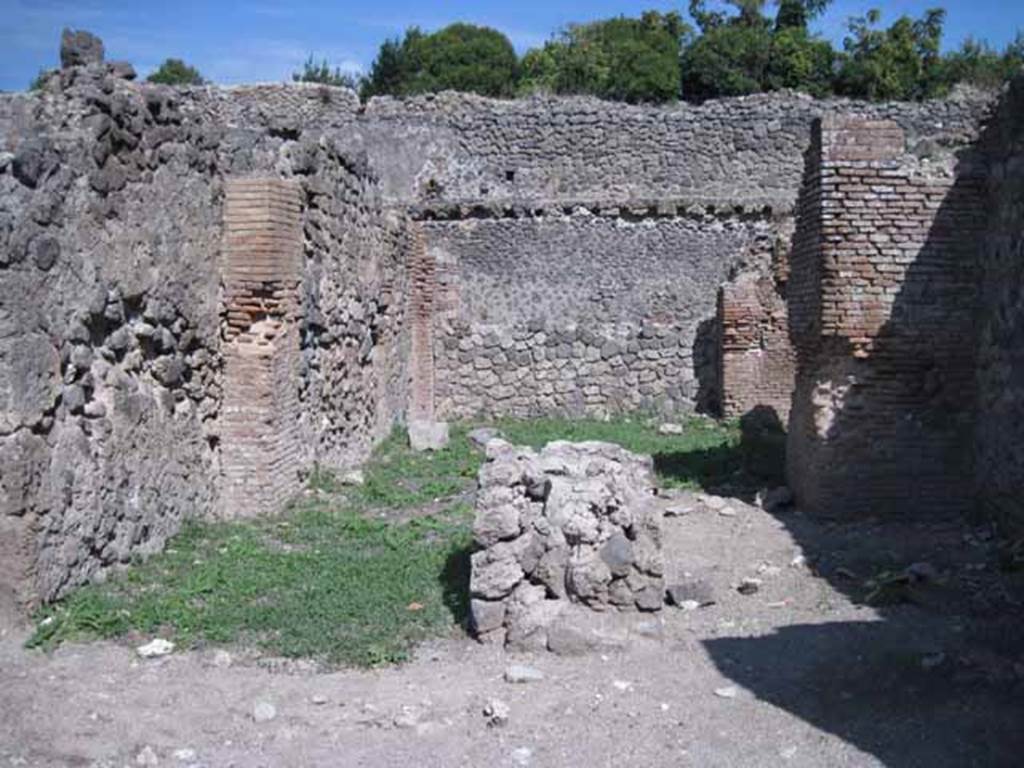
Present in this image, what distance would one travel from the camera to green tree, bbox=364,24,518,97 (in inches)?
1321

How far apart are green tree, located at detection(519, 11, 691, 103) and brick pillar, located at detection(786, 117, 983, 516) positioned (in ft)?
71.2

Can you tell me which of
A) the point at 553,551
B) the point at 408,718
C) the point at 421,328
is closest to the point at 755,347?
the point at 421,328

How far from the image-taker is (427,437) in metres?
11.5

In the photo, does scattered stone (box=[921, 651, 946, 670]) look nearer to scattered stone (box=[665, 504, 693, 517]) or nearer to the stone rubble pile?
the stone rubble pile

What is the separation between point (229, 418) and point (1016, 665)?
5230 millimetres

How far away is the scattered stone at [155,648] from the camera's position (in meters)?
4.90

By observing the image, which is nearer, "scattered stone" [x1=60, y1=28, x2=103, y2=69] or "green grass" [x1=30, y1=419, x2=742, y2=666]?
"green grass" [x1=30, y1=419, x2=742, y2=666]

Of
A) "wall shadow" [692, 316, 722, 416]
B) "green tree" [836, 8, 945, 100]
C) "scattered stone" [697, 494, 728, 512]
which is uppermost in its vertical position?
"green tree" [836, 8, 945, 100]

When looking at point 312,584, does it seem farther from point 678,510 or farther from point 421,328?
point 421,328

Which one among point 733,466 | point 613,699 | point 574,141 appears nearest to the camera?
point 613,699

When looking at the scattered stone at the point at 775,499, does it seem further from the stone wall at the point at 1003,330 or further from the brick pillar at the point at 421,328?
the brick pillar at the point at 421,328

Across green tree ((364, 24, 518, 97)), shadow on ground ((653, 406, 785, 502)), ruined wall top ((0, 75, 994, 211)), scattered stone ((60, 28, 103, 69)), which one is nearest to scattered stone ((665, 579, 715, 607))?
shadow on ground ((653, 406, 785, 502))

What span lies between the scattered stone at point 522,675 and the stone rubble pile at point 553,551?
1.06 ft

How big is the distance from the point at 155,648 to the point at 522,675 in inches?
69.9
